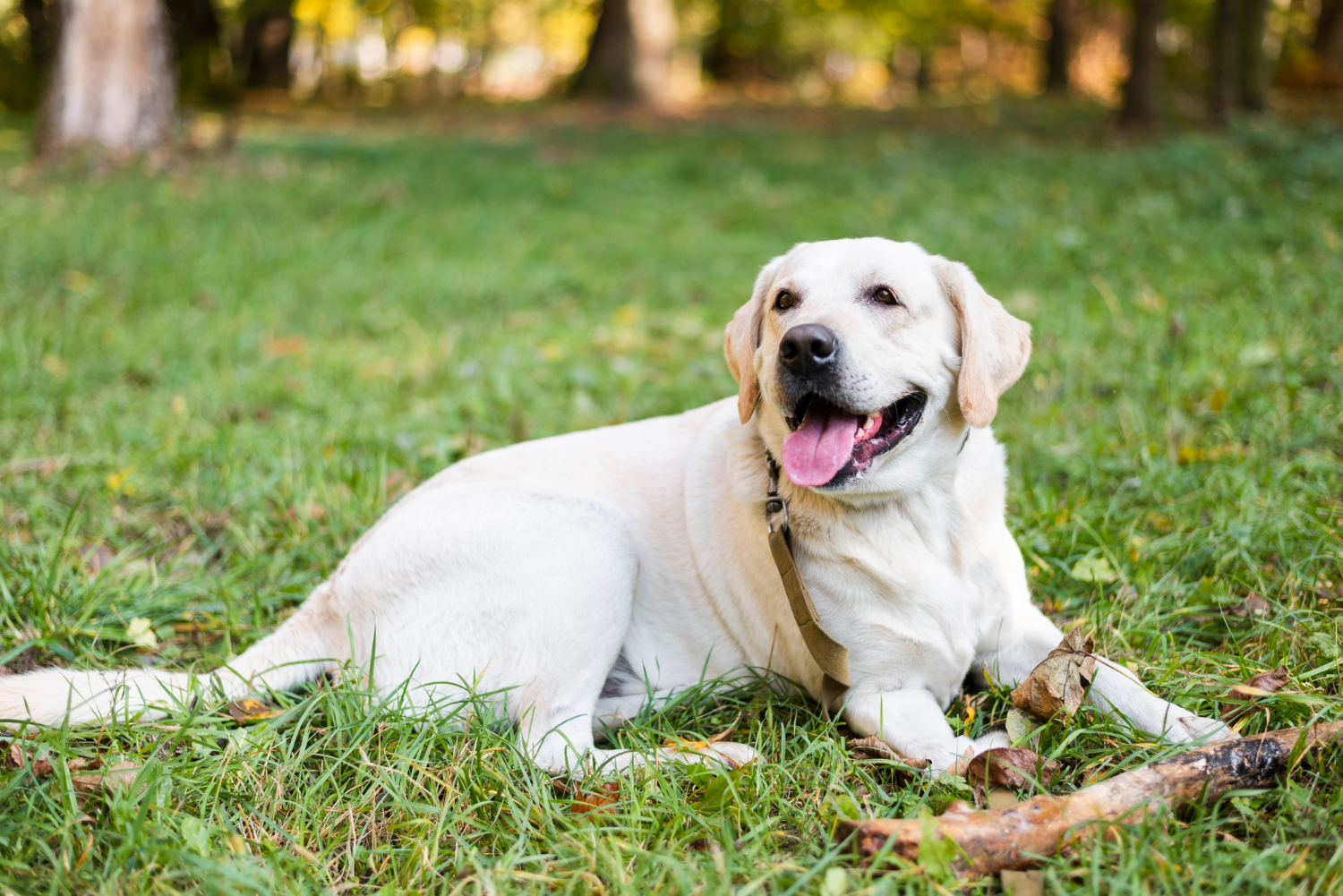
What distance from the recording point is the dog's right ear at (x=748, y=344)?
2.68 meters

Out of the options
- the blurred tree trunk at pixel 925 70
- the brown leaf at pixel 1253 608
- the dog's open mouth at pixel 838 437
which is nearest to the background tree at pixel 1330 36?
the blurred tree trunk at pixel 925 70

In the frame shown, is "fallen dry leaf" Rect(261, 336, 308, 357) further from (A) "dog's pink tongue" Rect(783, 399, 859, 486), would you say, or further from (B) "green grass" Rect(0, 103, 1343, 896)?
(A) "dog's pink tongue" Rect(783, 399, 859, 486)

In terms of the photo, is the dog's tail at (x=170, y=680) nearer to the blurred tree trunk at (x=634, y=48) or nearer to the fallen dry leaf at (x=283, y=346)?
the fallen dry leaf at (x=283, y=346)

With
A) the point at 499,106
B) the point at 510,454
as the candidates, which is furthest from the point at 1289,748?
the point at 499,106

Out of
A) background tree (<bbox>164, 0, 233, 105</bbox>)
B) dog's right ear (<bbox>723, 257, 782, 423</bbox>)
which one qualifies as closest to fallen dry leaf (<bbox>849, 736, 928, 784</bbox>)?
dog's right ear (<bbox>723, 257, 782, 423</bbox>)

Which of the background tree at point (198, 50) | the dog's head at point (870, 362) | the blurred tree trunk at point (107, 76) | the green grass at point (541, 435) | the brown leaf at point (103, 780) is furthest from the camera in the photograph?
the background tree at point (198, 50)

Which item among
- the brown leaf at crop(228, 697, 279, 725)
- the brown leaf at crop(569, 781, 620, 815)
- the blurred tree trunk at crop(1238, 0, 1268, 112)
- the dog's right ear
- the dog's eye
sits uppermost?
the blurred tree trunk at crop(1238, 0, 1268, 112)

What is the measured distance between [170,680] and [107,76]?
999 centimetres

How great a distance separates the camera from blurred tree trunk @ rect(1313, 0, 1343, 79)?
1873 centimetres

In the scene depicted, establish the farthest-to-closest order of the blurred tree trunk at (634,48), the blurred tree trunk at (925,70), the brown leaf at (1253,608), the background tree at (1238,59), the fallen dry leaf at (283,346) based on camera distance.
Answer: the blurred tree trunk at (925,70) < the blurred tree trunk at (634,48) < the background tree at (1238,59) < the fallen dry leaf at (283,346) < the brown leaf at (1253,608)

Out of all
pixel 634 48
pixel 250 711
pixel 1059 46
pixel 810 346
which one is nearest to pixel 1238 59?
pixel 634 48

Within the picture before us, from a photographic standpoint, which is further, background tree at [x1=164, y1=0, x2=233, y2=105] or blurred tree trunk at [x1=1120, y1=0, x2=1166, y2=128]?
background tree at [x1=164, y1=0, x2=233, y2=105]

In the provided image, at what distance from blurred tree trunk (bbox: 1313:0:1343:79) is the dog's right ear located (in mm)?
20814

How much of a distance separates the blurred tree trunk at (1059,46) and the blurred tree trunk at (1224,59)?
31.6ft
